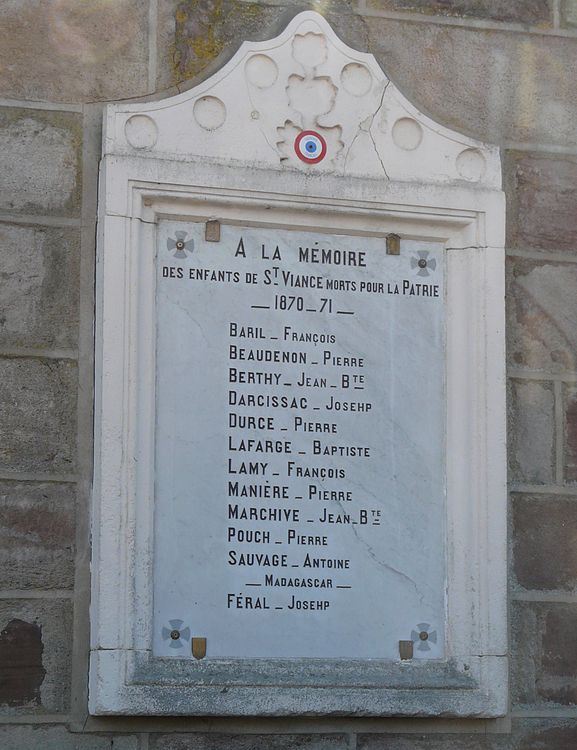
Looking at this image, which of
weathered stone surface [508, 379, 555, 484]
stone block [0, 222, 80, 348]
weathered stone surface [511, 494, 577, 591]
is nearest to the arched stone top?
stone block [0, 222, 80, 348]

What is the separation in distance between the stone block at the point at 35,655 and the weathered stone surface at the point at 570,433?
1.73m

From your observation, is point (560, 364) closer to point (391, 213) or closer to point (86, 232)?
point (391, 213)

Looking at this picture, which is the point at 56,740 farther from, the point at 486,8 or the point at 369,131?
the point at 486,8

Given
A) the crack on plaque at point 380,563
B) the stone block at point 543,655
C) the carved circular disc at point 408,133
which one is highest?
the carved circular disc at point 408,133

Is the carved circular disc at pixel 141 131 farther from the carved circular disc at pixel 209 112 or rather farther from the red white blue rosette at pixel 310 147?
the red white blue rosette at pixel 310 147

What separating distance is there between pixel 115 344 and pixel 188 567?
0.73 m

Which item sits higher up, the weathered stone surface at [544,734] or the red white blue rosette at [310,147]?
the red white blue rosette at [310,147]

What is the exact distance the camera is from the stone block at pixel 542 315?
19.9ft

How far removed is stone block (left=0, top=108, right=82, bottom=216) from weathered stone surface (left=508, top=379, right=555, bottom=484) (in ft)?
5.19

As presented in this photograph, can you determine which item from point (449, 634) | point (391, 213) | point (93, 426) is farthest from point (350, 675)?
point (391, 213)

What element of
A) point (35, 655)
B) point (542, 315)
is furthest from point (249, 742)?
point (542, 315)

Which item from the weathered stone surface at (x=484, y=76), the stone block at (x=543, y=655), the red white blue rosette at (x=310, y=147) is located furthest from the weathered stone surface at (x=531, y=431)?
the red white blue rosette at (x=310, y=147)

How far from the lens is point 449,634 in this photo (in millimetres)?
5785

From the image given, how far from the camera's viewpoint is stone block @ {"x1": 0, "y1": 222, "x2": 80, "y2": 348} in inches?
223
